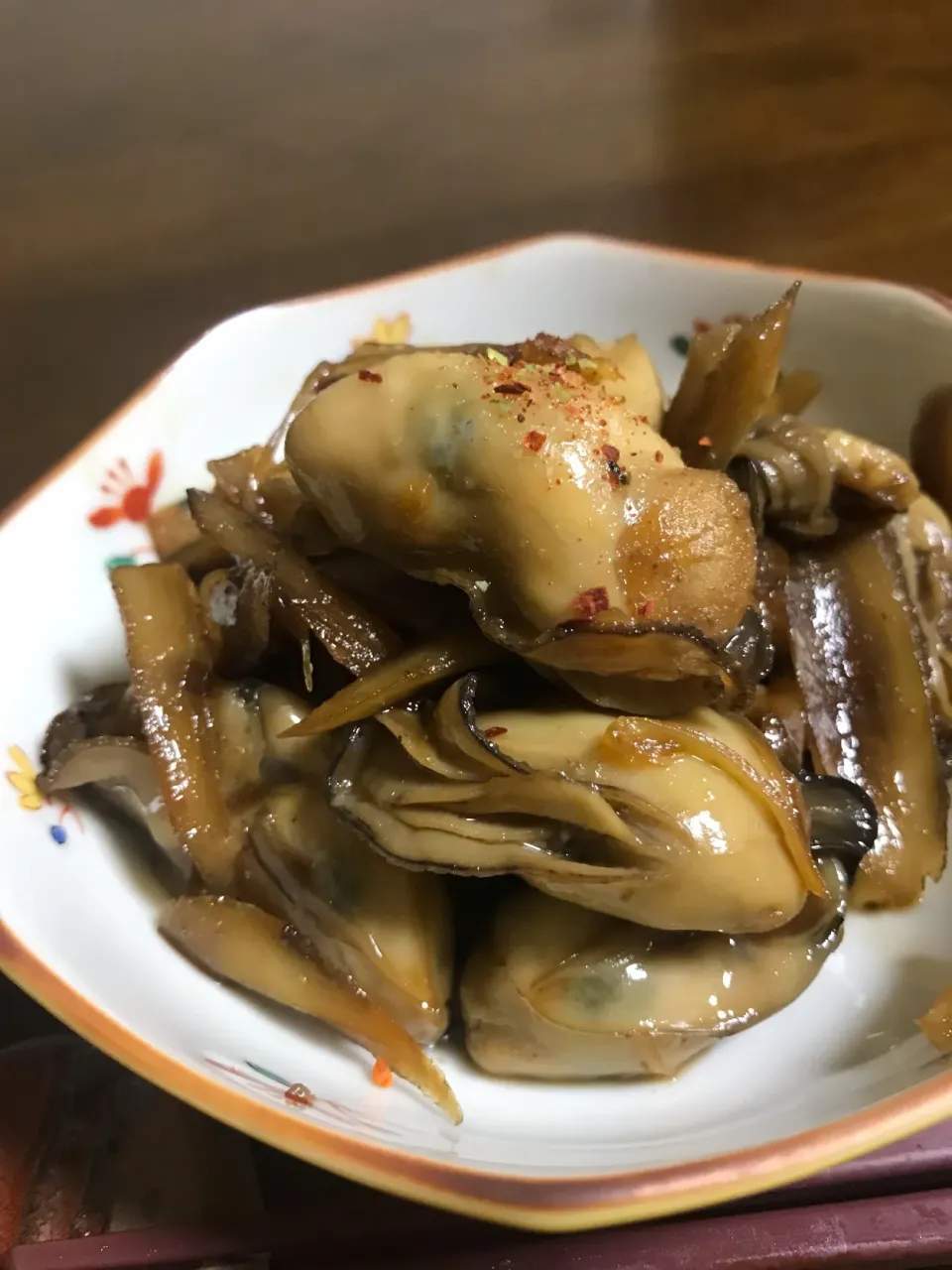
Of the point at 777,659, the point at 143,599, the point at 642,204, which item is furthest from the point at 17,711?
the point at 642,204

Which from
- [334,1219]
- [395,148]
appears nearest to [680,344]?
[334,1219]

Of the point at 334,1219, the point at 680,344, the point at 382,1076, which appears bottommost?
the point at 334,1219

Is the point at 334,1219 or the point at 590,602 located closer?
the point at 590,602

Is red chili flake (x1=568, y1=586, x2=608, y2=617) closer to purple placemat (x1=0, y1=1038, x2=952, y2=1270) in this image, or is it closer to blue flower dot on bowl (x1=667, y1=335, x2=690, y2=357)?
purple placemat (x1=0, y1=1038, x2=952, y2=1270)

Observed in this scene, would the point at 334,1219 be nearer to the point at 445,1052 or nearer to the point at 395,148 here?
the point at 445,1052

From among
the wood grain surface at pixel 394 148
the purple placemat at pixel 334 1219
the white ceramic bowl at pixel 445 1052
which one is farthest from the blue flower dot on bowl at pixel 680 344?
the purple placemat at pixel 334 1219

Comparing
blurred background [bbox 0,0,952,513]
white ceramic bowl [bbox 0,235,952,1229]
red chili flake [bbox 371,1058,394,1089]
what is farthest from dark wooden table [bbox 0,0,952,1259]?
red chili flake [bbox 371,1058,394,1089]

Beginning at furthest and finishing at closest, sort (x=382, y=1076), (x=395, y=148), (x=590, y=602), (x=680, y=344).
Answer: (x=395, y=148)
(x=680, y=344)
(x=382, y=1076)
(x=590, y=602)
